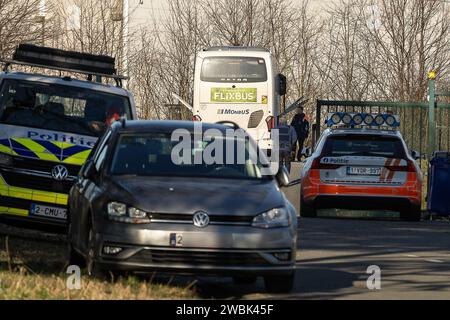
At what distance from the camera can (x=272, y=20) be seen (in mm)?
48250

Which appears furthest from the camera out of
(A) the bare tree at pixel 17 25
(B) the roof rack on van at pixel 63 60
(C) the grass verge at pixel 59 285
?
(A) the bare tree at pixel 17 25

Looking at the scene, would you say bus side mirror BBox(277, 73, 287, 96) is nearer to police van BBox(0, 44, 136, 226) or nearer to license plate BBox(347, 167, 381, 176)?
license plate BBox(347, 167, 381, 176)

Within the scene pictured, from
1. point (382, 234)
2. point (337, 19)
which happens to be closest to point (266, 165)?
point (382, 234)

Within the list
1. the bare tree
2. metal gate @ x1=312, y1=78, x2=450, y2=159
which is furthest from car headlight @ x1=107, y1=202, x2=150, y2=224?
metal gate @ x1=312, y1=78, x2=450, y2=159

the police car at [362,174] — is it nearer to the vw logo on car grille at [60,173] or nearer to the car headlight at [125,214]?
the vw logo on car grille at [60,173]

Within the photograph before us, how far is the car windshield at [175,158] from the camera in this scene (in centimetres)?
1224

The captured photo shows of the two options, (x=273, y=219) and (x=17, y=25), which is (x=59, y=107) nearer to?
(x=273, y=219)

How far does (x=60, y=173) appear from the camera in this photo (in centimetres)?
Answer: 1559

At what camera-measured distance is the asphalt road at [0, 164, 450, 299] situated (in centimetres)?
1199

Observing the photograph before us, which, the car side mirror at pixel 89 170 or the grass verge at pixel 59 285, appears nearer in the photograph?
the grass verge at pixel 59 285

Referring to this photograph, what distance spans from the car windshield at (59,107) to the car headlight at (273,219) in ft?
17.2

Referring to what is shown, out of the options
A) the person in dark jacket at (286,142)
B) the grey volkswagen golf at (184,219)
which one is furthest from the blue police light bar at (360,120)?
the grey volkswagen golf at (184,219)

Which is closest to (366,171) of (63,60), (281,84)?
(63,60)
